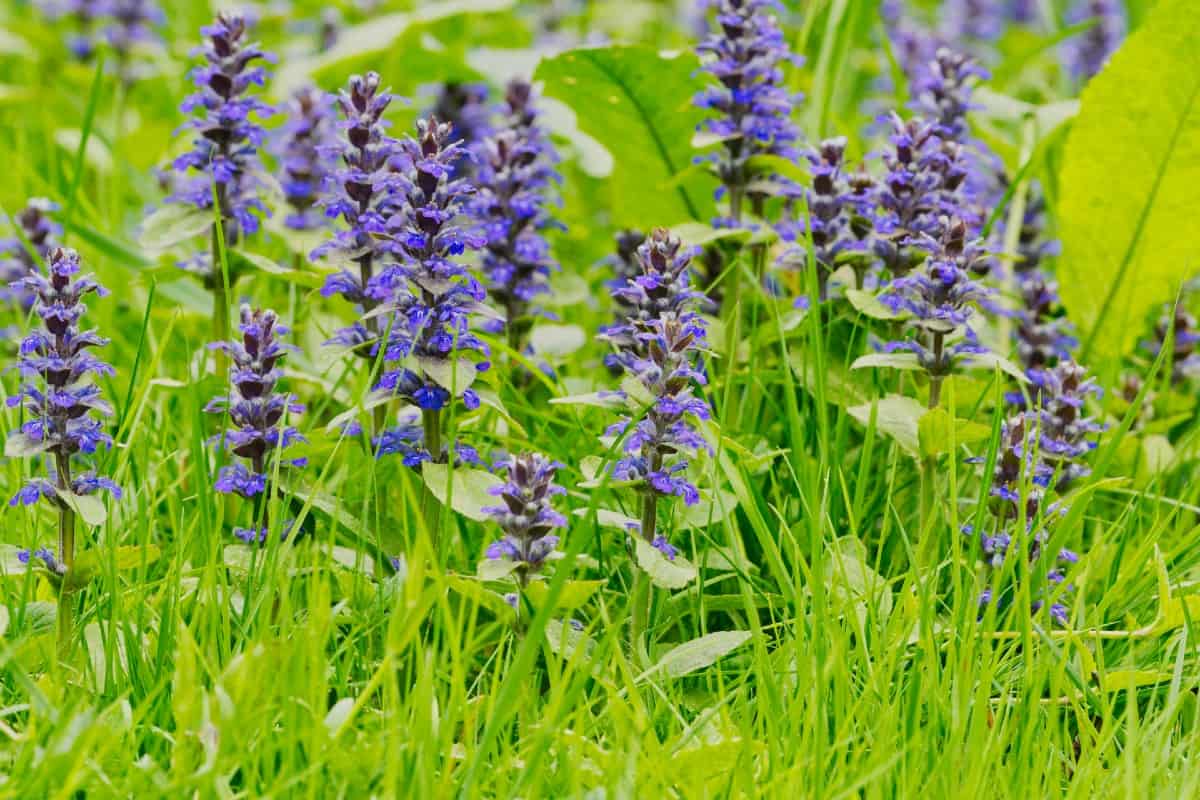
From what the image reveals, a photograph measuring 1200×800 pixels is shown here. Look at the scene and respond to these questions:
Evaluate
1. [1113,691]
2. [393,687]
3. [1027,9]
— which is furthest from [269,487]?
[1027,9]

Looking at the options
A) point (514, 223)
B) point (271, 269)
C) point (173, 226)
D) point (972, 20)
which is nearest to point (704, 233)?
point (514, 223)

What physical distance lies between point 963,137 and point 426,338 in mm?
1992

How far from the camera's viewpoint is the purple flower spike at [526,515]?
2764 mm

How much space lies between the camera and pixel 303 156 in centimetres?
466

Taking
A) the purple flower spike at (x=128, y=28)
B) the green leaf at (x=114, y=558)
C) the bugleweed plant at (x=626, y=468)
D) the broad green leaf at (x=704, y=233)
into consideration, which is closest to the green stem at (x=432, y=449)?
the bugleweed plant at (x=626, y=468)

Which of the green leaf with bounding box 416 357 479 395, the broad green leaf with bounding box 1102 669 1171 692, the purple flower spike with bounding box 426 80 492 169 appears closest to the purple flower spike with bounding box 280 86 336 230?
the purple flower spike with bounding box 426 80 492 169

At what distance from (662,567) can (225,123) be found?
1.68m

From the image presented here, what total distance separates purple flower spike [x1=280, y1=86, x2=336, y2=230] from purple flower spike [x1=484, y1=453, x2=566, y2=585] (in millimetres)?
2062

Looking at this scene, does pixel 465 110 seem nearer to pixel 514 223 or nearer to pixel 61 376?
pixel 514 223

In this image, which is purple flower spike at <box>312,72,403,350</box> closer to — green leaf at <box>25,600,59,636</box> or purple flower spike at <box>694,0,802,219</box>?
green leaf at <box>25,600,59,636</box>

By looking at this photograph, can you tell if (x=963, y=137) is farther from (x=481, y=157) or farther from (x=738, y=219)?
(x=481, y=157)

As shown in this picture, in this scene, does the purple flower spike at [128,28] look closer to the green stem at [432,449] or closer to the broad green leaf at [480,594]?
the green stem at [432,449]

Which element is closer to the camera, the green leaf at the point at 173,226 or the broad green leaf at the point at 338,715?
the broad green leaf at the point at 338,715

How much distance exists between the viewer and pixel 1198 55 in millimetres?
4445
